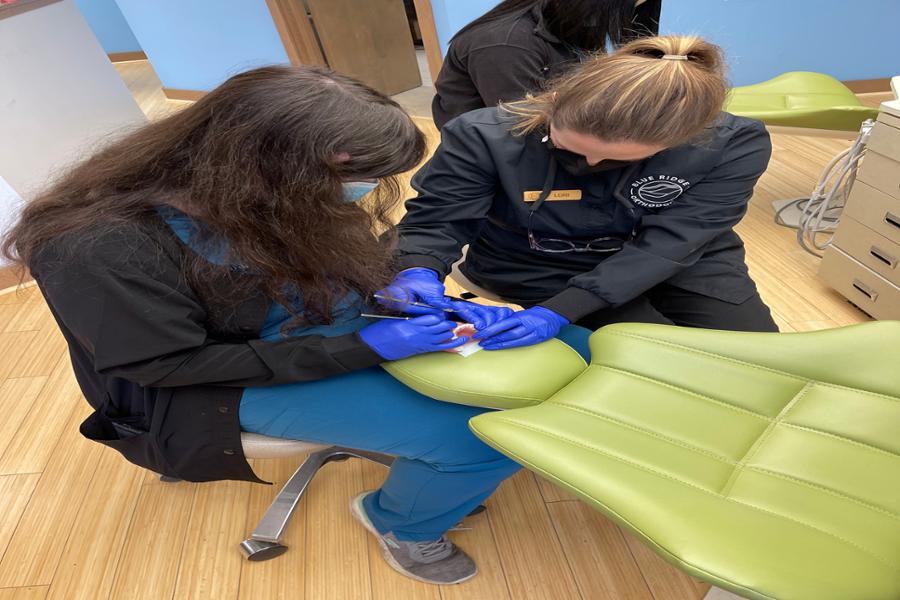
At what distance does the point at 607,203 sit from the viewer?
120 cm

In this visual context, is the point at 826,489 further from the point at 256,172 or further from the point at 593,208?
the point at 256,172

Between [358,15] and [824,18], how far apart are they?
295 centimetres

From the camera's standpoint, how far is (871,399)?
2.61ft

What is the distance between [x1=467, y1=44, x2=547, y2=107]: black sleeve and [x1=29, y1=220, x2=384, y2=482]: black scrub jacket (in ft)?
3.14

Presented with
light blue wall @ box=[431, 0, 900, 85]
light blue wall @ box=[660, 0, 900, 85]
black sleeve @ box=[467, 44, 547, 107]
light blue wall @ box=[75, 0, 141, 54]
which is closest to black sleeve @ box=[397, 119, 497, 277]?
black sleeve @ box=[467, 44, 547, 107]

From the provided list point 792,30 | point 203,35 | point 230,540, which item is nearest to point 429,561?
point 230,540

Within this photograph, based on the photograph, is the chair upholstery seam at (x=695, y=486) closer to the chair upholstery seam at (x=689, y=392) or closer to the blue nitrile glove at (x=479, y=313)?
the chair upholstery seam at (x=689, y=392)

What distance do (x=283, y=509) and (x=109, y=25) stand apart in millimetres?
6659

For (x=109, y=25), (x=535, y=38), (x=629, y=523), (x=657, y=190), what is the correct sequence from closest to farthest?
(x=629, y=523), (x=657, y=190), (x=535, y=38), (x=109, y=25)

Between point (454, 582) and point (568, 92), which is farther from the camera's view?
point (454, 582)

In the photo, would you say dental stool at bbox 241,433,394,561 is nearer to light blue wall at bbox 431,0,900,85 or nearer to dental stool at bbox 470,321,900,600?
dental stool at bbox 470,321,900,600

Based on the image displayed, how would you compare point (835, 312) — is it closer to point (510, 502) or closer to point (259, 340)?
point (510, 502)

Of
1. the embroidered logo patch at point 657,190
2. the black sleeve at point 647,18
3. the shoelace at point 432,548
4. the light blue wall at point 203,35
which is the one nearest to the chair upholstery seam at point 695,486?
the shoelace at point 432,548

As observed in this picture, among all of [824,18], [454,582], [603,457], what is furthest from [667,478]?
[824,18]
